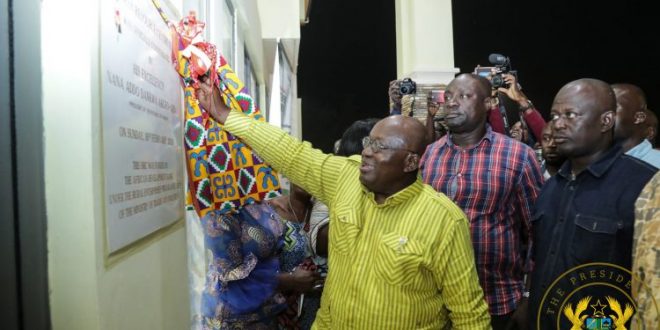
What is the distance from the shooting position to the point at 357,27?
1037cm

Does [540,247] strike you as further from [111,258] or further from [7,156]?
[7,156]

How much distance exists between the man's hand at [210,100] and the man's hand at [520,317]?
4.67 ft

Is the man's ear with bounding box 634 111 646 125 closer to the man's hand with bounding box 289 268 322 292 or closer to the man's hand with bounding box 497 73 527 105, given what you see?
the man's hand with bounding box 497 73 527 105

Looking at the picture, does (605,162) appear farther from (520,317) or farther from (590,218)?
(520,317)

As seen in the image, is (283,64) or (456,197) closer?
(456,197)

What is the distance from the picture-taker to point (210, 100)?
4.93 feet

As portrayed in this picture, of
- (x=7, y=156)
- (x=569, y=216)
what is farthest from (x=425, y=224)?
(x=7, y=156)

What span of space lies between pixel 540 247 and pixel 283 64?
5385 millimetres

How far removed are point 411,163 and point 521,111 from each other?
167 centimetres

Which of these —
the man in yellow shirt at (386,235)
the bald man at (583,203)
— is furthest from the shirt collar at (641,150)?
the man in yellow shirt at (386,235)

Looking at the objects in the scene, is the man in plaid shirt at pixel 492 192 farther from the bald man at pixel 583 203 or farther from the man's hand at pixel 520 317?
the bald man at pixel 583 203

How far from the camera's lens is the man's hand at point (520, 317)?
198 centimetres

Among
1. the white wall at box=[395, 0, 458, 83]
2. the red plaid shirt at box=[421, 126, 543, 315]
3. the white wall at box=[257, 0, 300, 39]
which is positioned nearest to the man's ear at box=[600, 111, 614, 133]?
the red plaid shirt at box=[421, 126, 543, 315]

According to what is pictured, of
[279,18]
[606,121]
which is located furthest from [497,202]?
[279,18]
